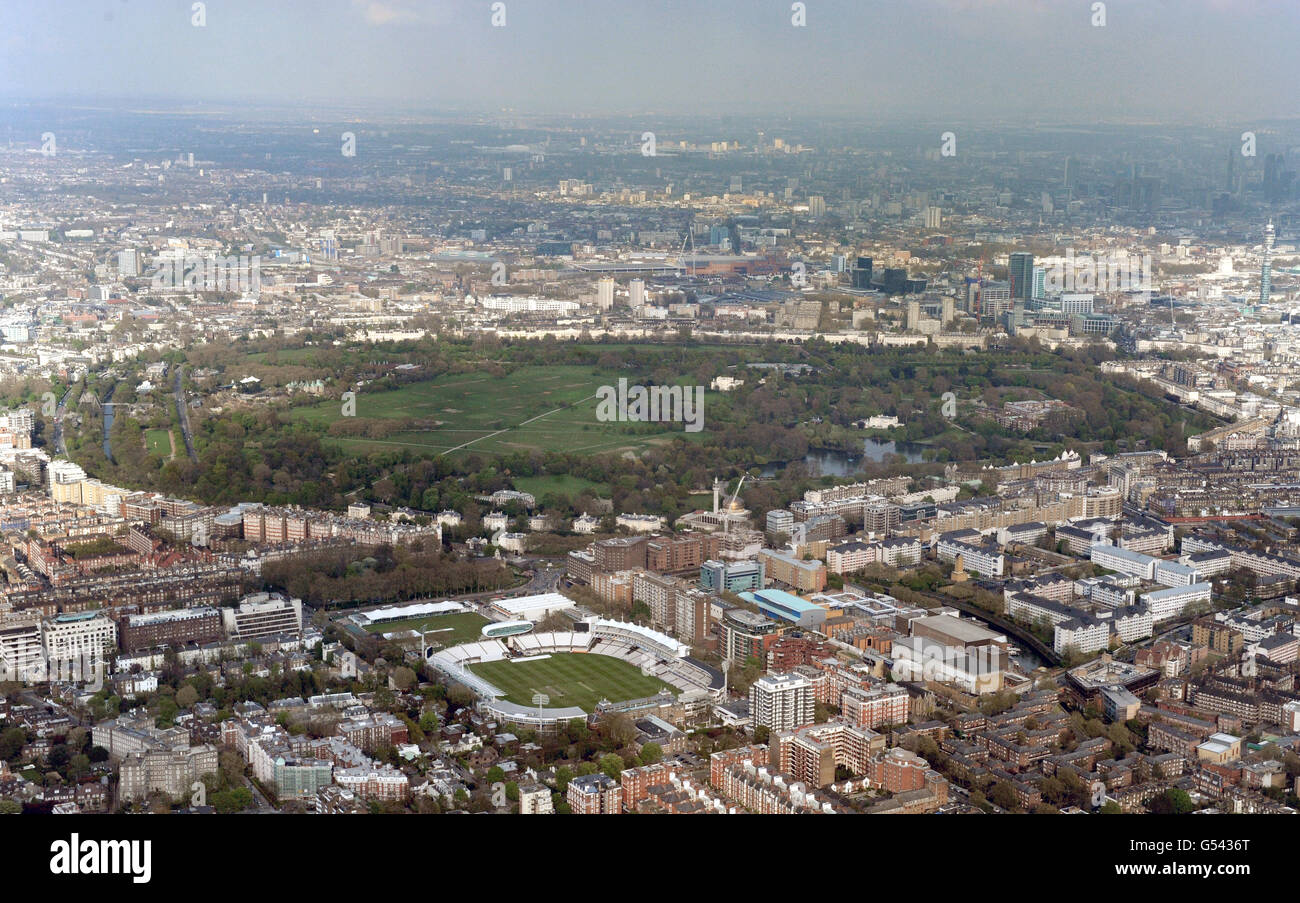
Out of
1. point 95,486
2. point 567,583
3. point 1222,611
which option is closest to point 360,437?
point 95,486

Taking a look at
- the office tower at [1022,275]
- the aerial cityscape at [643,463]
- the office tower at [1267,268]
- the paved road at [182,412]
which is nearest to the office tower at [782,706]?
the aerial cityscape at [643,463]

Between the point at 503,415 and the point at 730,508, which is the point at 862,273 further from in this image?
the point at 730,508

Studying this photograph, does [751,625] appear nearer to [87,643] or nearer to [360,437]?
[87,643]

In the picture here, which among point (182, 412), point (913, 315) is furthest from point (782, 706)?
point (913, 315)

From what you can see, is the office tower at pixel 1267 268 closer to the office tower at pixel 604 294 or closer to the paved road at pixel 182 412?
the office tower at pixel 604 294

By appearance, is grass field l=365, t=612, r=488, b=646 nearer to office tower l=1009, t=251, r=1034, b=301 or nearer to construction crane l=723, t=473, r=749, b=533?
construction crane l=723, t=473, r=749, b=533

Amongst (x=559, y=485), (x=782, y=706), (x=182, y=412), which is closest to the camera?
(x=782, y=706)
